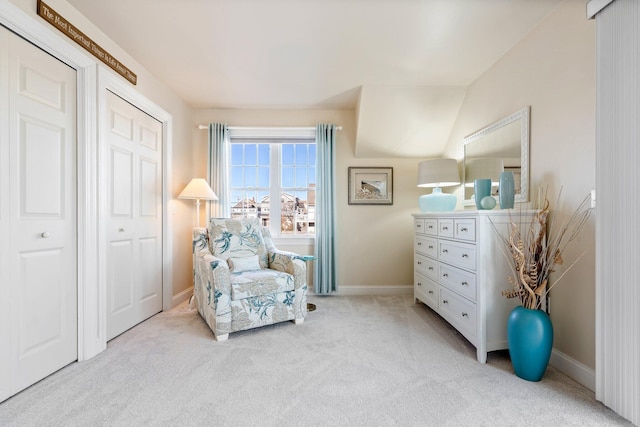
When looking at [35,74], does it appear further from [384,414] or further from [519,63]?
[519,63]

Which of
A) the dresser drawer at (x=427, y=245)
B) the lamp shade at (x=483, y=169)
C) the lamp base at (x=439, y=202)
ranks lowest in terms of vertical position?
the dresser drawer at (x=427, y=245)

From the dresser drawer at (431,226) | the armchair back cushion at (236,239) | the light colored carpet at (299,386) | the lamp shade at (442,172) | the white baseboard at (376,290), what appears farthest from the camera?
the white baseboard at (376,290)

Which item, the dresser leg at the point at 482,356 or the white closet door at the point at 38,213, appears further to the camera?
the dresser leg at the point at 482,356

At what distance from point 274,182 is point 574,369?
3.29 meters

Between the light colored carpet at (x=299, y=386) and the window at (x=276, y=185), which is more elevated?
the window at (x=276, y=185)

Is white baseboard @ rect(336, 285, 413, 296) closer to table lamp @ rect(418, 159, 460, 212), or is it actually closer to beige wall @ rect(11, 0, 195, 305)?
table lamp @ rect(418, 159, 460, 212)

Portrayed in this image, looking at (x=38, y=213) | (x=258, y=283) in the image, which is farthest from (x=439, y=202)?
(x=38, y=213)

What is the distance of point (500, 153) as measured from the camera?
7.97ft

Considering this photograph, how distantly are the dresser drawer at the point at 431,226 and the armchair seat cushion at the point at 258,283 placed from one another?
1415 mm

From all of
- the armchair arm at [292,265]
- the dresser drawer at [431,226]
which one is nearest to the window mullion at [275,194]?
the armchair arm at [292,265]

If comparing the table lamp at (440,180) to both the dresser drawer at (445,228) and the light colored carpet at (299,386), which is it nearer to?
the dresser drawer at (445,228)

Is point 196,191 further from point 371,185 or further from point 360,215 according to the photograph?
point 371,185

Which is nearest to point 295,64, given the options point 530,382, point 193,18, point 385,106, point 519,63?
point 193,18

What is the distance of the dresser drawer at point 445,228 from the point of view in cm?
234
